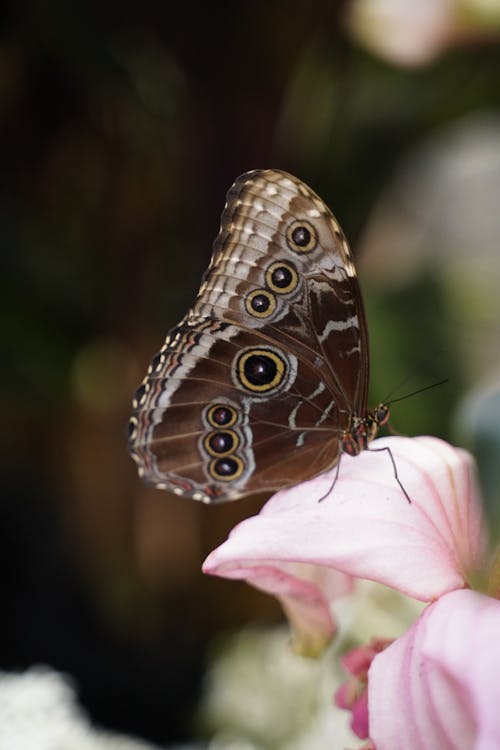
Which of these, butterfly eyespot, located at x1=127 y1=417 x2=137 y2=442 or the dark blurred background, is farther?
the dark blurred background

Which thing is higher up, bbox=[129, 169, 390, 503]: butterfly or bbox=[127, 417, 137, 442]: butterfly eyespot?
bbox=[129, 169, 390, 503]: butterfly

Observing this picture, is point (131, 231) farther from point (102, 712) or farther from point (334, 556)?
point (334, 556)

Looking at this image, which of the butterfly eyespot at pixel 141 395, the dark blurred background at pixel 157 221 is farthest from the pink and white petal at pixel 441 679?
the dark blurred background at pixel 157 221

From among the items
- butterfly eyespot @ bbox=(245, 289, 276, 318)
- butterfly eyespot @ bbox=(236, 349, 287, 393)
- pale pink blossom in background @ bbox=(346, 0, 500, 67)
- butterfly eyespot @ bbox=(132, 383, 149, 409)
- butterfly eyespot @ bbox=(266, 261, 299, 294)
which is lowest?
butterfly eyespot @ bbox=(132, 383, 149, 409)

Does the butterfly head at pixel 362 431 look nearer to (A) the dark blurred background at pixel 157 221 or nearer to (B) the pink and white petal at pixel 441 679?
(B) the pink and white petal at pixel 441 679

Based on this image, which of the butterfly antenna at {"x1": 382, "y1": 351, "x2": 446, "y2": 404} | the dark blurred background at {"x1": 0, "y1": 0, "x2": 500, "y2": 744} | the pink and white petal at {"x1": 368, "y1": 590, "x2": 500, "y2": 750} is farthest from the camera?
the dark blurred background at {"x1": 0, "y1": 0, "x2": 500, "y2": 744}

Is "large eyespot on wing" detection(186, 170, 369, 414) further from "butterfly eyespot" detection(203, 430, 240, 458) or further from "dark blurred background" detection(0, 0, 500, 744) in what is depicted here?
"dark blurred background" detection(0, 0, 500, 744)

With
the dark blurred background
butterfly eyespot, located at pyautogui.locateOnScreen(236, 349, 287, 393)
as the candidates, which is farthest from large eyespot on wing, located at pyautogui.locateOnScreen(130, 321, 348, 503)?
the dark blurred background
